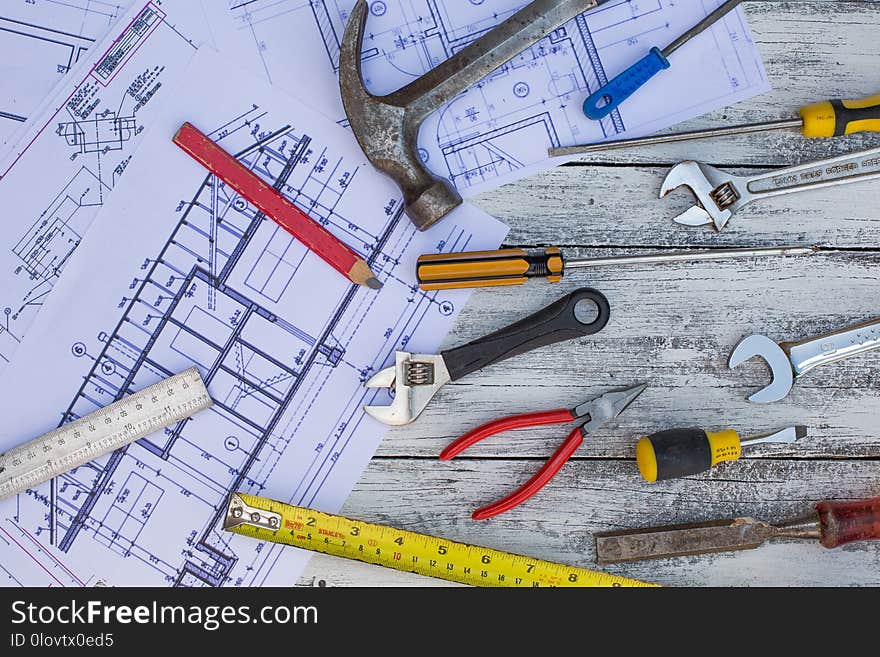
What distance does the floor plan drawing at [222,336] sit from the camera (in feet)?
4.42

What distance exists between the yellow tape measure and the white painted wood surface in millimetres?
35

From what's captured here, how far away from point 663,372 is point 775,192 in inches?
13.7

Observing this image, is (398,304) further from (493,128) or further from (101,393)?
(101,393)

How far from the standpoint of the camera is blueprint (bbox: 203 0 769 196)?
4.42ft

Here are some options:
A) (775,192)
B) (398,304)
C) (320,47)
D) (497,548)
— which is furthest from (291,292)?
(775,192)

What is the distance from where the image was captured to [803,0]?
138 centimetres

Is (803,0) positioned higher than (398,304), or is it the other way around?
(803,0)

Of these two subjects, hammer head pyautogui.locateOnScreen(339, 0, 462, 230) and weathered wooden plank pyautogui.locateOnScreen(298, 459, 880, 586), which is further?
weathered wooden plank pyautogui.locateOnScreen(298, 459, 880, 586)

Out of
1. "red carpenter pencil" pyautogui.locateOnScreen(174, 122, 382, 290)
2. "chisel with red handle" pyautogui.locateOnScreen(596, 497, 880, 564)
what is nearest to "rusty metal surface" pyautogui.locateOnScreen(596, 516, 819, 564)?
"chisel with red handle" pyautogui.locateOnScreen(596, 497, 880, 564)

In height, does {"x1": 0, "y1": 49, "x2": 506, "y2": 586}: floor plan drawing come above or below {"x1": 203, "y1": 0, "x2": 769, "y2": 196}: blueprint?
below

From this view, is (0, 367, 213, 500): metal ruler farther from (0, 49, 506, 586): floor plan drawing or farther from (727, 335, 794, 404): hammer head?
(727, 335, 794, 404): hammer head

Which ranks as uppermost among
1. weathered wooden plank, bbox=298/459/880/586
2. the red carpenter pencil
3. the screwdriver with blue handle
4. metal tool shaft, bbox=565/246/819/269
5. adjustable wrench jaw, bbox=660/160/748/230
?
the screwdriver with blue handle

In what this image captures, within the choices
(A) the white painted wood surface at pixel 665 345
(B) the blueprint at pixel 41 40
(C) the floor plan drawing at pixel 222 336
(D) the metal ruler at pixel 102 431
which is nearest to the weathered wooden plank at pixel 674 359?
(A) the white painted wood surface at pixel 665 345

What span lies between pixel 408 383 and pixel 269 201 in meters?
0.37
